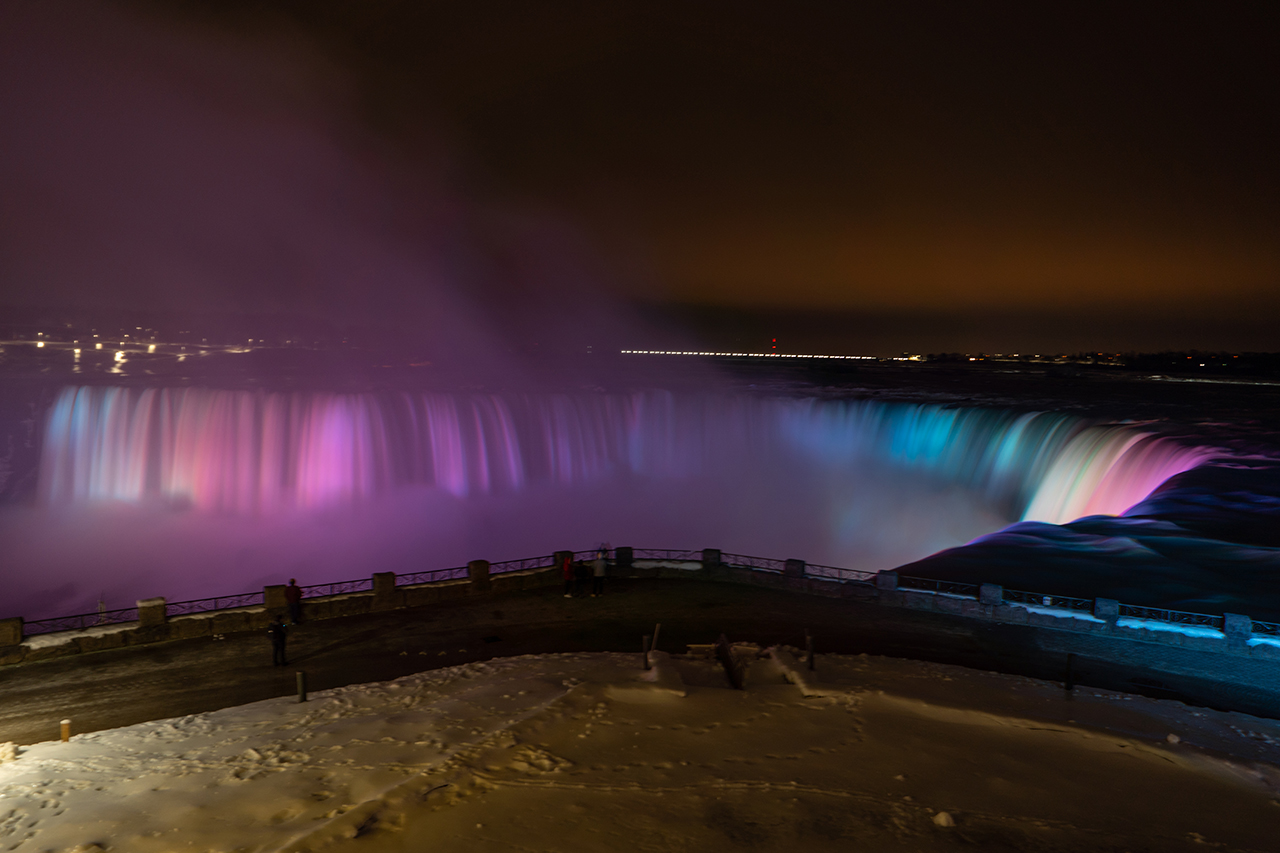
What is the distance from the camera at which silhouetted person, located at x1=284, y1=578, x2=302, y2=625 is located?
525 inches

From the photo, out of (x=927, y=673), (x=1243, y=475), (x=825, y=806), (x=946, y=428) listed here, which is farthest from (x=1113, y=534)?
(x=946, y=428)

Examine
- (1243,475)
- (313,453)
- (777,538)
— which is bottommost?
(777,538)

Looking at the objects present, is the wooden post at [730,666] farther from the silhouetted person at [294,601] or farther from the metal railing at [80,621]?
the metal railing at [80,621]

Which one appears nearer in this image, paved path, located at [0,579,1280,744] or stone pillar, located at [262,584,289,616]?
paved path, located at [0,579,1280,744]

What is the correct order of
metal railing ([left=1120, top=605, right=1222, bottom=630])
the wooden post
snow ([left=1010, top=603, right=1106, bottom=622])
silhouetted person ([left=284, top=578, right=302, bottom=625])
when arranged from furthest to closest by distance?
silhouetted person ([left=284, top=578, right=302, bottom=625]) < snow ([left=1010, top=603, right=1106, bottom=622]) < metal railing ([left=1120, top=605, right=1222, bottom=630]) < the wooden post

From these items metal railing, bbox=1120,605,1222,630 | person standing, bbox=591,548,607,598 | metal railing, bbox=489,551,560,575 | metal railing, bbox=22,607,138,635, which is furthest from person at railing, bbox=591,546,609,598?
metal railing, bbox=1120,605,1222,630

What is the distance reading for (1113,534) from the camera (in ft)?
A: 59.0

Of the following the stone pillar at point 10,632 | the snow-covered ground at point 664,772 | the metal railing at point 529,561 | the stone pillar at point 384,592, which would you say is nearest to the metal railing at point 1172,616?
the snow-covered ground at point 664,772

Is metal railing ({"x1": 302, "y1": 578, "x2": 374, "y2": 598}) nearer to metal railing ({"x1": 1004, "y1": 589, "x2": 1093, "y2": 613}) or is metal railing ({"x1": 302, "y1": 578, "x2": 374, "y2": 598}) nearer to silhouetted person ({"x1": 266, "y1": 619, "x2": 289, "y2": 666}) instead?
silhouetted person ({"x1": 266, "y1": 619, "x2": 289, "y2": 666})

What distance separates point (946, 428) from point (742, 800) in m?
32.9

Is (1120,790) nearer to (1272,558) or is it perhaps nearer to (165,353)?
(1272,558)

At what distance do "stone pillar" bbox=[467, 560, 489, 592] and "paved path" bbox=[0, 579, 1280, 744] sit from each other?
16.8 inches

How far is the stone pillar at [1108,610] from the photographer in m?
12.8

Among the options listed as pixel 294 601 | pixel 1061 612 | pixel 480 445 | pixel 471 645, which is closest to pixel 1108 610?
pixel 1061 612
